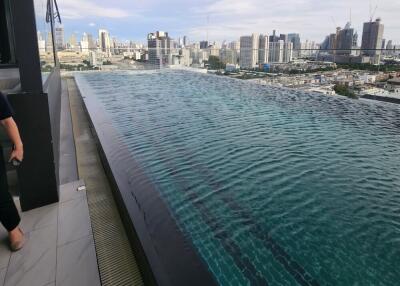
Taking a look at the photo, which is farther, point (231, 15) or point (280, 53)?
point (231, 15)

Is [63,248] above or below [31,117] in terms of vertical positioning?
below

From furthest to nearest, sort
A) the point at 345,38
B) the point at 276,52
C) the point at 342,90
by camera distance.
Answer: the point at 276,52
the point at 345,38
the point at 342,90

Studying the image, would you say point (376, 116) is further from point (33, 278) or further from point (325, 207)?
point (33, 278)

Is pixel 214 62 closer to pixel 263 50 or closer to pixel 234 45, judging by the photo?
pixel 263 50

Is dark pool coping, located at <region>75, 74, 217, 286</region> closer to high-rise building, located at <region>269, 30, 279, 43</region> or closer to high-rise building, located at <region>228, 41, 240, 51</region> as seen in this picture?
high-rise building, located at <region>269, 30, 279, 43</region>

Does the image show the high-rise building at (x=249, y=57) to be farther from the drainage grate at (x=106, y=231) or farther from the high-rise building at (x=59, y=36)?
the drainage grate at (x=106, y=231)

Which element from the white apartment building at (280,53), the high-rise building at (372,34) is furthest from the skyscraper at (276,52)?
the high-rise building at (372,34)

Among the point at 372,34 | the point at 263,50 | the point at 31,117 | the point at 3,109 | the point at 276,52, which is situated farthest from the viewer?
the point at 276,52

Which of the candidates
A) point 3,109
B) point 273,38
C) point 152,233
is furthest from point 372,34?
point 3,109
